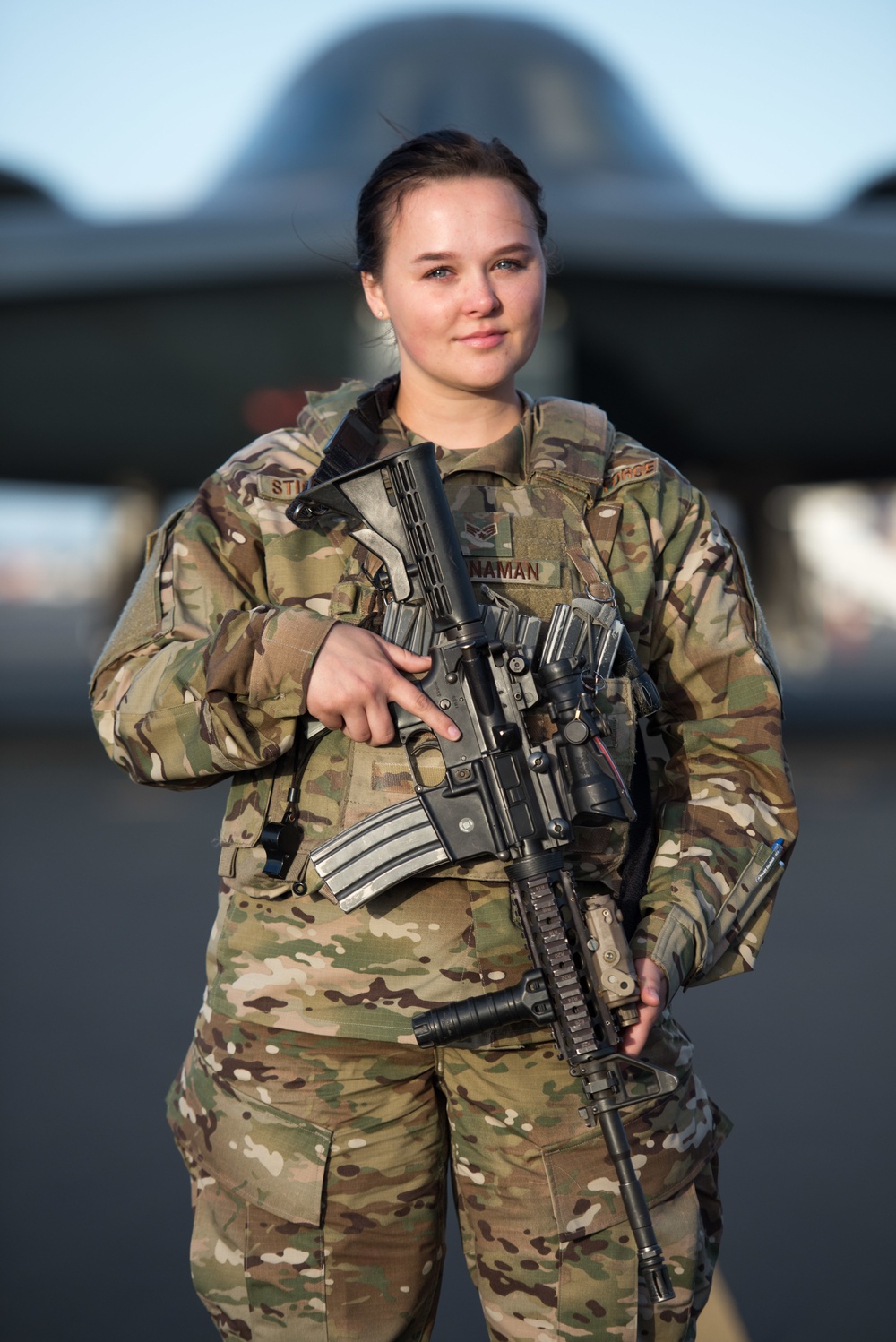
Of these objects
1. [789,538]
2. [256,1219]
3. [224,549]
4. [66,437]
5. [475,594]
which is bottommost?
[256,1219]

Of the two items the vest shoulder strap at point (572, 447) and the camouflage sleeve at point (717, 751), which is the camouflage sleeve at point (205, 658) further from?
the camouflage sleeve at point (717, 751)

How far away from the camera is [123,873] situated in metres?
6.53

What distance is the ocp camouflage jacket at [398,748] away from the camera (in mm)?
1712

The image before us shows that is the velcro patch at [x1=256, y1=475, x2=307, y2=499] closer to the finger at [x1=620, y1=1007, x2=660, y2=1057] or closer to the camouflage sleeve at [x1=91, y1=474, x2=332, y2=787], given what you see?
the camouflage sleeve at [x1=91, y1=474, x2=332, y2=787]

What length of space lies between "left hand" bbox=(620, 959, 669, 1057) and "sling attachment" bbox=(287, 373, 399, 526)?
76 cm

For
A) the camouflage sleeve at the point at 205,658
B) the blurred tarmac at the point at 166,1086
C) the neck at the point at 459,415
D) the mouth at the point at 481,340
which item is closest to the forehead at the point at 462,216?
the mouth at the point at 481,340

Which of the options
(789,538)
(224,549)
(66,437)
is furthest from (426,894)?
(789,538)

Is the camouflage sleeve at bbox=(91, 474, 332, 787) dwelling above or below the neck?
below

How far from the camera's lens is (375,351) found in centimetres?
898

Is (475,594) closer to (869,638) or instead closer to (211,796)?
(211,796)

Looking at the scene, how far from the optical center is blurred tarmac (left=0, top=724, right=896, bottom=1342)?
9.22 feet

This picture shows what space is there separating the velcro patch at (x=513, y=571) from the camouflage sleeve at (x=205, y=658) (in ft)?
0.82

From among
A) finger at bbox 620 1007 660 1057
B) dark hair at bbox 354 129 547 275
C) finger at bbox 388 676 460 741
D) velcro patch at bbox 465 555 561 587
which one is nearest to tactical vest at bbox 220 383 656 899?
velcro patch at bbox 465 555 561 587

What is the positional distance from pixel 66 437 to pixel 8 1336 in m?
8.74
